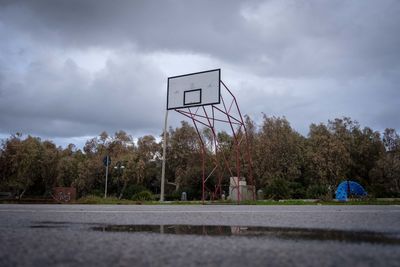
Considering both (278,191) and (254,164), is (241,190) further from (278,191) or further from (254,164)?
(254,164)

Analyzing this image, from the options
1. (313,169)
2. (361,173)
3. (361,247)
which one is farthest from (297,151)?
(361,247)

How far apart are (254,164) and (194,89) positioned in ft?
67.1

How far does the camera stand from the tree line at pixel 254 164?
126 feet

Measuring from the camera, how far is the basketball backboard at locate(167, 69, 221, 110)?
2048cm

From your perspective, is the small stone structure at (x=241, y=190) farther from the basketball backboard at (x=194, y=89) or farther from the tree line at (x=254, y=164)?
the tree line at (x=254, y=164)

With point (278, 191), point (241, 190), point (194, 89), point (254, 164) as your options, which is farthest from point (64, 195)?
point (254, 164)

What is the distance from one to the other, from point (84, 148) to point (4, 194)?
20.7m

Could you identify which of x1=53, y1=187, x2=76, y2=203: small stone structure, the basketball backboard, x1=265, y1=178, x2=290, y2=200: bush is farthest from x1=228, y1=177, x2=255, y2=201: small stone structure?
x1=53, y1=187, x2=76, y2=203: small stone structure

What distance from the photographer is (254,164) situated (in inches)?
1574

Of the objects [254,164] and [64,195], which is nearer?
[64,195]

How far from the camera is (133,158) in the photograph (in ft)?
136

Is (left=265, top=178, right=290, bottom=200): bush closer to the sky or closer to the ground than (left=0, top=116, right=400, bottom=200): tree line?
closer to the ground

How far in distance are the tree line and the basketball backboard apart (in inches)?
534

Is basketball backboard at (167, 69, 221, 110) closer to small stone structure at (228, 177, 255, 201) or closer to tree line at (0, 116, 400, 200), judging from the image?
small stone structure at (228, 177, 255, 201)
